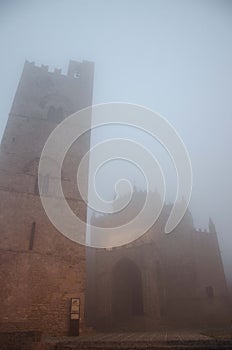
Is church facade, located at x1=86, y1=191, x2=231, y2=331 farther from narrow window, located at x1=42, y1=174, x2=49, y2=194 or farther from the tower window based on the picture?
narrow window, located at x1=42, y1=174, x2=49, y2=194

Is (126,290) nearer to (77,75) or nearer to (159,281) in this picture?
(159,281)

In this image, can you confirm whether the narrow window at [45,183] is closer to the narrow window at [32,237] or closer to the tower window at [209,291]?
the narrow window at [32,237]

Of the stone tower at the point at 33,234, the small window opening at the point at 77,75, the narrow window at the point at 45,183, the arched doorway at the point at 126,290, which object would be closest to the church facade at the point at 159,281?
the arched doorway at the point at 126,290

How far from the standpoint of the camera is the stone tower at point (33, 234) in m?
12.2

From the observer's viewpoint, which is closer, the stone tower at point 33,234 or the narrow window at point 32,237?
the stone tower at point 33,234

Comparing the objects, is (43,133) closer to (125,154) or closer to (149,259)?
(125,154)

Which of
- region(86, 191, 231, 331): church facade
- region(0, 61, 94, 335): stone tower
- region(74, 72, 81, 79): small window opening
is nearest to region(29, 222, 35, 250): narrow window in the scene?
region(0, 61, 94, 335): stone tower

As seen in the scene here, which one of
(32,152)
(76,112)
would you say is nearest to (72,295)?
(32,152)

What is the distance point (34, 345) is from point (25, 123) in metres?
13.7

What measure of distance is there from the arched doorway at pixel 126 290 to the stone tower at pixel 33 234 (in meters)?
8.50

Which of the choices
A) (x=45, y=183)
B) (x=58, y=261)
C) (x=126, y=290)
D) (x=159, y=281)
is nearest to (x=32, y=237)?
(x=58, y=261)

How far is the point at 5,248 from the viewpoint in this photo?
13.0 m

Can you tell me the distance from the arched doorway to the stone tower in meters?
8.50

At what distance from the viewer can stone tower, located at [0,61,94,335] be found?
12195 mm
